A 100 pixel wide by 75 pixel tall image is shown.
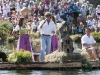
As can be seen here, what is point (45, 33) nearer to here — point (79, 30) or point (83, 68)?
point (83, 68)

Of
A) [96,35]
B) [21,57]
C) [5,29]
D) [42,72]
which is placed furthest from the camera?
[5,29]

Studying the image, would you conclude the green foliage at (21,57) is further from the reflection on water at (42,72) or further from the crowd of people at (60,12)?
the crowd of people at (60,12)

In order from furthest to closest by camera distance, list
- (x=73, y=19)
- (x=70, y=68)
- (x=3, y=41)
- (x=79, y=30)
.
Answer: (x=73, y=19) → (x=79, y=30) → (x=3, y=41) → (x=70, y=68)

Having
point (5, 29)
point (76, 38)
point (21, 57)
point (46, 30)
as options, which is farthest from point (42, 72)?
point (5, 29)

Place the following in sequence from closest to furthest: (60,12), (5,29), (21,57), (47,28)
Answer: (21,57) → (47,28) → (5,29) → (60,12)

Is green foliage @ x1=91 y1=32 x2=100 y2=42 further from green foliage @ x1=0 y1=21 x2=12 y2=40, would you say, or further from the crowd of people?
green foliage @ x1=0 y1=21 x2=12 y2=40

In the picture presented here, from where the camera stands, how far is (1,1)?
3494 centimetres

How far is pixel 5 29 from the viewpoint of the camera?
31000 mm

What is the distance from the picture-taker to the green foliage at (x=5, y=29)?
30252 millimetres

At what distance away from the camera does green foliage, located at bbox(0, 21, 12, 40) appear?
3025 cm

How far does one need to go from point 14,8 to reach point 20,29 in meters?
16.2

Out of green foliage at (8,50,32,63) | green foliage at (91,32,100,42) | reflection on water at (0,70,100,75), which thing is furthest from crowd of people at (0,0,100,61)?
reflection on water at (0,70,100,75)

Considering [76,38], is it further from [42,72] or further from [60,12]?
[42,72]

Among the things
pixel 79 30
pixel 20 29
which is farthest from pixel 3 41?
pixel 20 29
